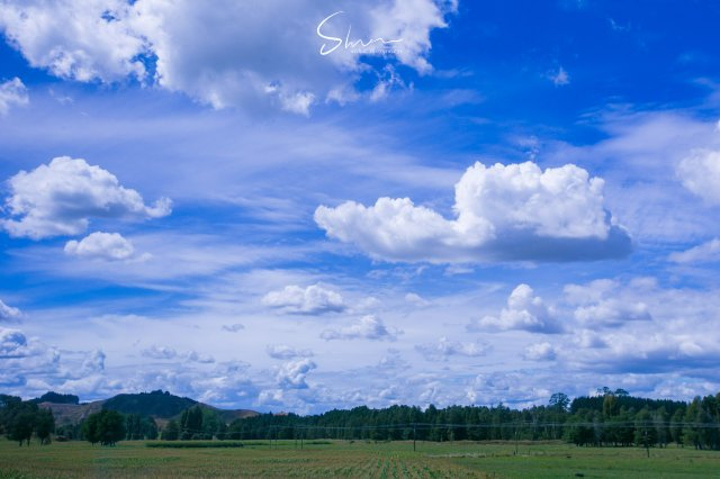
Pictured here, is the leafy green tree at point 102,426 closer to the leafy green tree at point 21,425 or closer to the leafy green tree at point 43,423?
the leafy green tree at point 43,423

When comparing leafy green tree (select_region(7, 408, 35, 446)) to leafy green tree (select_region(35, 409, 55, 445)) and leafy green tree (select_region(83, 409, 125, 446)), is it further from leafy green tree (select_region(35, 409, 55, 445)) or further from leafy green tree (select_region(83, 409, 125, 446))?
leafy green tree (select_region(83, 409, 125, 446))

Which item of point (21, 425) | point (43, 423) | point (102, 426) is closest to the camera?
point (102, 426)

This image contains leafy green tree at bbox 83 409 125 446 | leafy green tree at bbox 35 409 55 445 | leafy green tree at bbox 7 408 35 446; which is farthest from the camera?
leafy green tree at bbox 35 409 55 445

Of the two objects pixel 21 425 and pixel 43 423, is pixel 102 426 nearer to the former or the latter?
pixel 43 423

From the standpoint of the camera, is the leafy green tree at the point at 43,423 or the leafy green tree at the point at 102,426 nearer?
the leafy green tree at the point at 102,426

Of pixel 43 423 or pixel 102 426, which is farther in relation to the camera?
pixel 43 423

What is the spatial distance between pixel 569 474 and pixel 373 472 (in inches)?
769

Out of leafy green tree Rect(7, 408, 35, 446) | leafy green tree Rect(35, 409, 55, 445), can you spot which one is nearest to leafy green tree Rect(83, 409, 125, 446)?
leafy green tree Rect(35, 409, 55, 445)

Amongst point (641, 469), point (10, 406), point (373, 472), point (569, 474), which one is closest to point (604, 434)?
point (641, 469)

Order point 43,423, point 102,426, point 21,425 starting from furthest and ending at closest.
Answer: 1. point 43,423
2. point 21,425
3. point 102,426

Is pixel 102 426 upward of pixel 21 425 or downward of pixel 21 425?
upward

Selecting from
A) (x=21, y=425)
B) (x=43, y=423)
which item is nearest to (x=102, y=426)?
(x=43, y=423)

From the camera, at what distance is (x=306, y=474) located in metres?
62.5

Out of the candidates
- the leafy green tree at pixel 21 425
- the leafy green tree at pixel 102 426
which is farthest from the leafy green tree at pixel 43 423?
the leafy green tree at pixel 102 426
